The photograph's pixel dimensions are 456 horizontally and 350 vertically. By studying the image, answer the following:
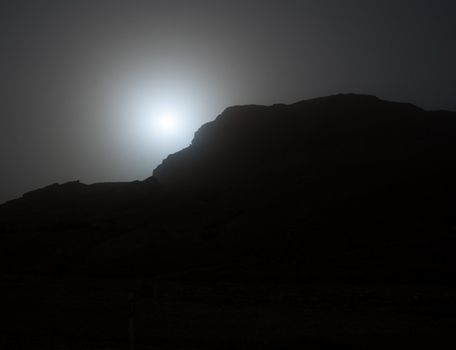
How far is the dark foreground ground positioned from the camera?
13453 mm

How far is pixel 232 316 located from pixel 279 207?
22509mm

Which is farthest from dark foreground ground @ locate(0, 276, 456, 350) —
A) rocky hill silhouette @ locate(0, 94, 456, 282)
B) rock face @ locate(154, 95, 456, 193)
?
rock face @ locate(154, 95, 456, 193)

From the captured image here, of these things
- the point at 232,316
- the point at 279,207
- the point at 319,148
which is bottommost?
the point at 232,316

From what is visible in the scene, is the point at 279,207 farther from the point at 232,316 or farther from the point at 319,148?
the point at 232,316

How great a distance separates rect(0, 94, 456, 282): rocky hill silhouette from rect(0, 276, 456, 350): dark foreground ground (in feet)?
13.2

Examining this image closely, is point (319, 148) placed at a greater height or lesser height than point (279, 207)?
greater

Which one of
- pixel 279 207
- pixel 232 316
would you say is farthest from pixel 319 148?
pixel 232 316

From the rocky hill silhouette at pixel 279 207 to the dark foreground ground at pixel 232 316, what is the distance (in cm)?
401

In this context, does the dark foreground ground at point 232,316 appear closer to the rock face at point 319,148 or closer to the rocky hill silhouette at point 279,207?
the rocky hill silhouette at point 279,207

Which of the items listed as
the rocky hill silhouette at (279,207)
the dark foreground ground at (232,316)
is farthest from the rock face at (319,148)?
the dark foreground ground at (232,316)

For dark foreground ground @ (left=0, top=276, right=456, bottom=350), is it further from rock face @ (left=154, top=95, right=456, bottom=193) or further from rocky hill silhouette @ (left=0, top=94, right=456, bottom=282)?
rock face @ (left=154, top=95, right=456, bottom=193)

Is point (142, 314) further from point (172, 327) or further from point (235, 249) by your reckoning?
point (235, 249)

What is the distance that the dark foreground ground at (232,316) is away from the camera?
13453 mm

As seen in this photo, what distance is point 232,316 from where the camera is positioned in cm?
1686
